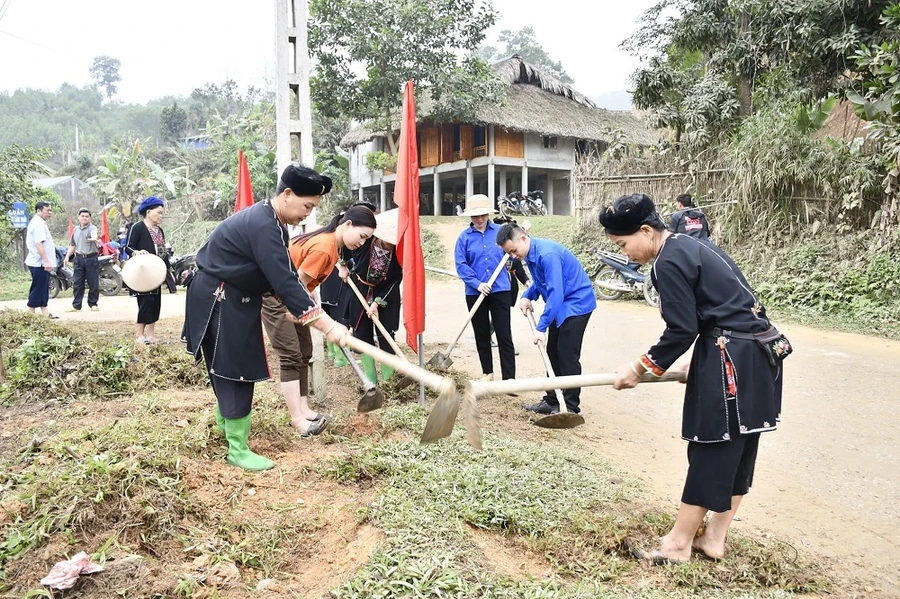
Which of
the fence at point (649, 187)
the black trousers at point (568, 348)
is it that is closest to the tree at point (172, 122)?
the fence at point (649, 187)

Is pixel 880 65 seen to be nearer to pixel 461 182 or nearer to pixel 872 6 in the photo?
pixel 872 6

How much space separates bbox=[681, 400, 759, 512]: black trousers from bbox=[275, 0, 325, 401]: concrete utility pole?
116 inches

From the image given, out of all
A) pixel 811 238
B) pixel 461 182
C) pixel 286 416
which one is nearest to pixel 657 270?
pixel 286 416

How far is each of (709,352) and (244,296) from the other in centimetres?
235

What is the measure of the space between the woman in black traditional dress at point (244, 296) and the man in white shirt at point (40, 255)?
6.91 metres

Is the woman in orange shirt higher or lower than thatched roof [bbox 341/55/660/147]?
lower

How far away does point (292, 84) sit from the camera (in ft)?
15.7

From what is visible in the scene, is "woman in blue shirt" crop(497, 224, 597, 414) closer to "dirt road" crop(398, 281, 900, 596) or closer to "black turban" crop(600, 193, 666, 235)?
"dirt road" crop(398, 281, 900, 596)

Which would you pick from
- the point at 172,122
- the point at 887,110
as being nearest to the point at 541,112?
the point at 887,110

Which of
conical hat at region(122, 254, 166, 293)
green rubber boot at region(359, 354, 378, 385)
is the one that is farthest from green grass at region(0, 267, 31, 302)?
green rubber boot at region(359, 354, 378, 385)

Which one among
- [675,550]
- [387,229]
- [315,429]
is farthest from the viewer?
[387,229]

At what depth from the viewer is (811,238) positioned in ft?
34.9

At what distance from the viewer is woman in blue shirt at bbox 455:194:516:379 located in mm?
5805

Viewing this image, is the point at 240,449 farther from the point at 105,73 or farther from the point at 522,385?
the point at 105,73
